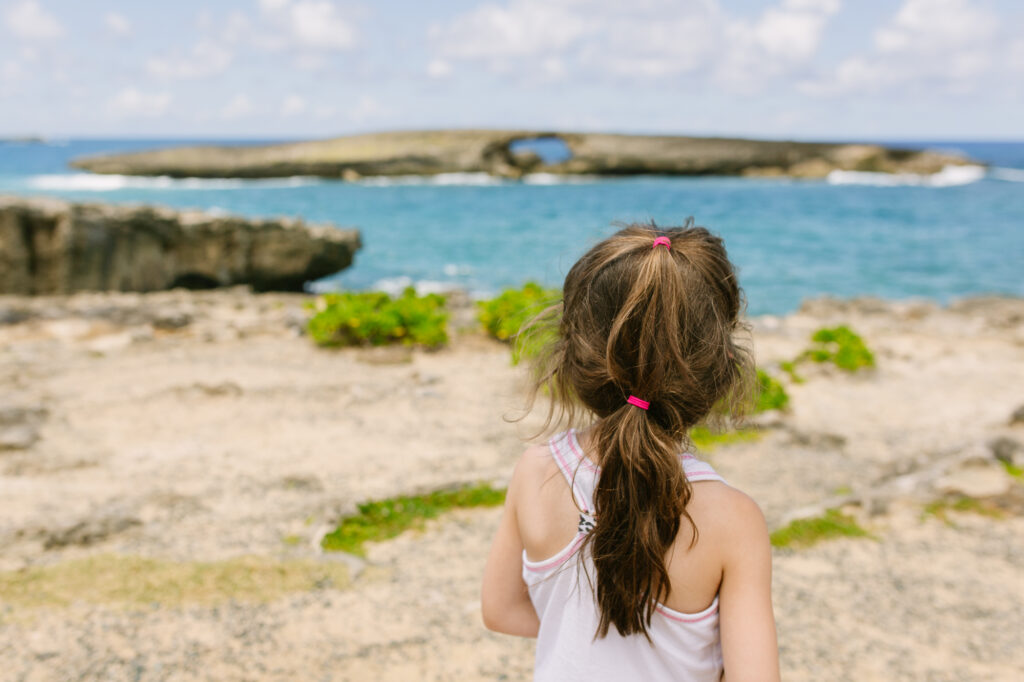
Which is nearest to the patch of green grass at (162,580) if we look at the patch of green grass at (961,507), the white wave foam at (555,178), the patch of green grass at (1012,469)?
the patch of green grass at (961,507)

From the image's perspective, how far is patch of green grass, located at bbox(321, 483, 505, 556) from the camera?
392 centimetres

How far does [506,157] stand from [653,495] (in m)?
55.0

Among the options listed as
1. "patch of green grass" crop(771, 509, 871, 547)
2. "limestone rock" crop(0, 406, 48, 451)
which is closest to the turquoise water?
"patch of green grass" crop(771, 509, 871, 547)

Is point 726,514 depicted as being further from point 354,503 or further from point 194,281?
point 194,281

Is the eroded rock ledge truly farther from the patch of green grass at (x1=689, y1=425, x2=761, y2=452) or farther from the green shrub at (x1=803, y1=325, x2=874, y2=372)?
the patch of green grass at (x1=689, y1=425, x2=761, y2=452)

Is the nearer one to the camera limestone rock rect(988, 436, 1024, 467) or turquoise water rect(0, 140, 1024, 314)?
limestone rock rect(988, 436, 1024, 467)

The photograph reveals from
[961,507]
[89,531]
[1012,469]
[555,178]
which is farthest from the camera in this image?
[555,178]

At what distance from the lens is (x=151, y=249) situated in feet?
43.5

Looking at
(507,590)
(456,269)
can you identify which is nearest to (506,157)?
(456,269)

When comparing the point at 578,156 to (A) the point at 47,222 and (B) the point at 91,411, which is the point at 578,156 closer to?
(A) the point at 47,222

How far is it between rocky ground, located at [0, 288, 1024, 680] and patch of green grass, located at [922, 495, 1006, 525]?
0.02 m

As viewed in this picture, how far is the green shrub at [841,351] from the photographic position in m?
7.39

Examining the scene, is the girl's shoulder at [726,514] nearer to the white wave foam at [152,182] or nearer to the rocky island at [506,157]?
the white wave foam at [152,182]

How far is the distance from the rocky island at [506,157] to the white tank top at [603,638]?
53256mm
